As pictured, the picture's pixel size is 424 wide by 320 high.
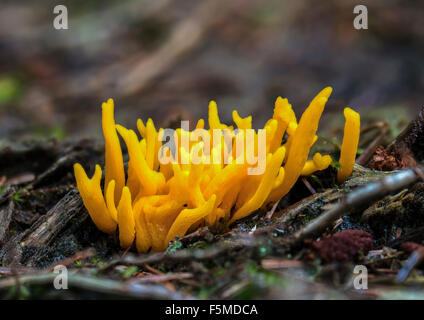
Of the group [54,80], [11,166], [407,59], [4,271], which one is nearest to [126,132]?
[4,271]

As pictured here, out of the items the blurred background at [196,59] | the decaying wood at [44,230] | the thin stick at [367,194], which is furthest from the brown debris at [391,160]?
the blurred background at [196,59]

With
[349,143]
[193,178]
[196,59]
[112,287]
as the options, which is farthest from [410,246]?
[196,59]

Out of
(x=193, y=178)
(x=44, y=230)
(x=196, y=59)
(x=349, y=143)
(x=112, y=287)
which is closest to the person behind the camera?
(x=112, y=287)

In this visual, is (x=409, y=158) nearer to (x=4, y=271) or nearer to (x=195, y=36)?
(x=4, y=271)

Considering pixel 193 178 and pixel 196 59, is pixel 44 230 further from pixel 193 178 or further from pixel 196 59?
pixel 196 59

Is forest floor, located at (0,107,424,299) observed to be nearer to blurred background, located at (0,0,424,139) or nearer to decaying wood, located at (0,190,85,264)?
decaying wood, located at (0,190,85,264)

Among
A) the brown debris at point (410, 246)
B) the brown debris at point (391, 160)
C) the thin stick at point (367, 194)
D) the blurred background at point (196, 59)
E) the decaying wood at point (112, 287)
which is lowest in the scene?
the decaying wood at point (112, 287)

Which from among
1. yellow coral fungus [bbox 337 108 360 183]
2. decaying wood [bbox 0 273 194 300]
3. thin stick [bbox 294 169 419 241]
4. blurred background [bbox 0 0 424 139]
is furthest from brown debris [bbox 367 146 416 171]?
blurred background [bbox 0 0 424 139]

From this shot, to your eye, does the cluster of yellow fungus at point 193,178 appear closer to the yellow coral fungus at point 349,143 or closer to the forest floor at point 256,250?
the yellow coral fungus at point 349,143
